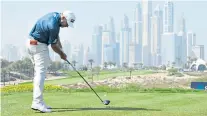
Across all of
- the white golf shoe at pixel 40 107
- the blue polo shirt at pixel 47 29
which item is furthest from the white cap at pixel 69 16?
the white golf shoe at pixel 40 107

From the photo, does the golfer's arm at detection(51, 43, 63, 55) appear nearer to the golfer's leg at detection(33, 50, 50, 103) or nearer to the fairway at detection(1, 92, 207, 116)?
the golfer's leg at detection(33, 50, 50, 103)

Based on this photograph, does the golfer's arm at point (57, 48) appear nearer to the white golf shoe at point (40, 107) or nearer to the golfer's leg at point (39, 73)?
the golfer's leg at point (39, 73)

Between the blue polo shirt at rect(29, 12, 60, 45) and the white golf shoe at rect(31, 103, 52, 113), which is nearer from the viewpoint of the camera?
the white golf shoe at rect(31, 103, 52, 113)

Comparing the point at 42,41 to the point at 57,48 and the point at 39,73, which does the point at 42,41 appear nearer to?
the point at 57,48

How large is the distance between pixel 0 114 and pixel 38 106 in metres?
0.68

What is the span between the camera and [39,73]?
7.10 meters

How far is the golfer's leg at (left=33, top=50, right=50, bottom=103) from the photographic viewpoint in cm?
705

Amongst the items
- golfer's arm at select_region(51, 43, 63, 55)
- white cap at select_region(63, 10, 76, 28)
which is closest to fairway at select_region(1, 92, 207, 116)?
golfer's arm at select_region(51, 43, 63, 55)

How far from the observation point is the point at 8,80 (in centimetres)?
11381

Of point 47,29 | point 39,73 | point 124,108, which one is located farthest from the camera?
point 124,108

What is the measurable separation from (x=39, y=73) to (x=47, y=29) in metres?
0.78

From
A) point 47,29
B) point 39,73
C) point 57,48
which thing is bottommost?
point 39,73

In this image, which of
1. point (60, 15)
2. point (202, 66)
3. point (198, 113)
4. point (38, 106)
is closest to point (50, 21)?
point (60, 15)

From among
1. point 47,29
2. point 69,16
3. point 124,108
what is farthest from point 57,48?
point 124,108
